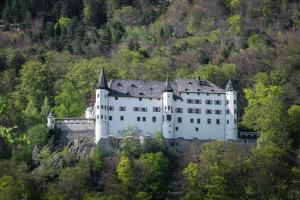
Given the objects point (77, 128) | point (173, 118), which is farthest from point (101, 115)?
point (173, 118)

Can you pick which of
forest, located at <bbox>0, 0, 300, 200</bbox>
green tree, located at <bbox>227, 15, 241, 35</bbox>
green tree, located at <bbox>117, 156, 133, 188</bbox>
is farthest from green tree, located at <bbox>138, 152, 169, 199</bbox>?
green tree, located at <bbox>227, 15, 241, 35</bbox>

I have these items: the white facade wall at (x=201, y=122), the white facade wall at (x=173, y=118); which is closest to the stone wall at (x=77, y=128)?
the white facade wall at (x=173, y=118)

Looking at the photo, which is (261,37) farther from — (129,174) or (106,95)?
(129,174)

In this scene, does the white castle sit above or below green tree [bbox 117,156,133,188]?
above

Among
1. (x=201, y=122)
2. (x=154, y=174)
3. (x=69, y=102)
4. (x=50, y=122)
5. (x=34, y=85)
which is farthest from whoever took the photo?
(x=34, y=85)

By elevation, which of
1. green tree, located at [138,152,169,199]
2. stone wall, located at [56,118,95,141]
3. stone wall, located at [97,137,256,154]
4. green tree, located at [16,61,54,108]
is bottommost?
green tree, located at [138,152,169,199]

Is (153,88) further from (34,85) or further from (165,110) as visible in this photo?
(34,85)

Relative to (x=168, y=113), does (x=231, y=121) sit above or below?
below

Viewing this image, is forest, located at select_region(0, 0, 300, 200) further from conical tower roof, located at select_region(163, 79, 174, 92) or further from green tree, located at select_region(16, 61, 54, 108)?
conical tower roof, located at select_region(163, 79, 174, 92)
